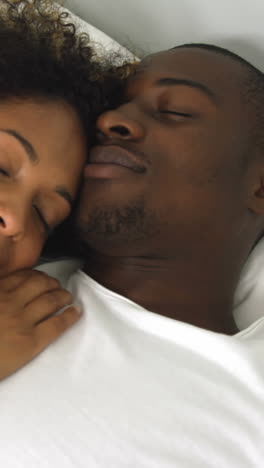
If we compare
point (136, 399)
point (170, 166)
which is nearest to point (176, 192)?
point (170, 166)

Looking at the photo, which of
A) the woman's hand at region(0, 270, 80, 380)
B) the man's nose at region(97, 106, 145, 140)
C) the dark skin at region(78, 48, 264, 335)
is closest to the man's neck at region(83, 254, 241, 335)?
the dark skin at region(78, 48, 264, 335)

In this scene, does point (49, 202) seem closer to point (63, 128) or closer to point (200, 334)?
point (63, 128)

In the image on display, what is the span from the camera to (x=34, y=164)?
2.91ft

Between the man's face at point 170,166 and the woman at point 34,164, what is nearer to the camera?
the woman at point 34,164

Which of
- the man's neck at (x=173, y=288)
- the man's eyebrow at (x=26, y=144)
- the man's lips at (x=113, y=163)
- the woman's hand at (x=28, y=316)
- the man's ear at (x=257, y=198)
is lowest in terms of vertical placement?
the man's neck at (x=173, y=288)

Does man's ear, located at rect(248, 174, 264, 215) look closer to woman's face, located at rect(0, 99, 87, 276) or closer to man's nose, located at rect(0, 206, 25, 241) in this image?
woman's face, located at rect(0, 99, 87, 276)

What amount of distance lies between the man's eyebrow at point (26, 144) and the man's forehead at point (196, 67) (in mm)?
348

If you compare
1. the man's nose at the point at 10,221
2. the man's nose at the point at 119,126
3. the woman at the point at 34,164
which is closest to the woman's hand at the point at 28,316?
the woman at the point at 34,164

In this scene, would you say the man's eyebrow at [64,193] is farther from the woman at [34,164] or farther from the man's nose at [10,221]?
the man's nose at [10,221]

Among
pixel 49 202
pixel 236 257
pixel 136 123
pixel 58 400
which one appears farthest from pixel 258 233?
pixel 58 400

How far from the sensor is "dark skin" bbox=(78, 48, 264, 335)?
98 cm

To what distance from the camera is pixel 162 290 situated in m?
1.02

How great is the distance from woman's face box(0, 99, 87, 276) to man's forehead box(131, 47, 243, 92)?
24 cm

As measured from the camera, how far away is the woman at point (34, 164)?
2.78 feet
